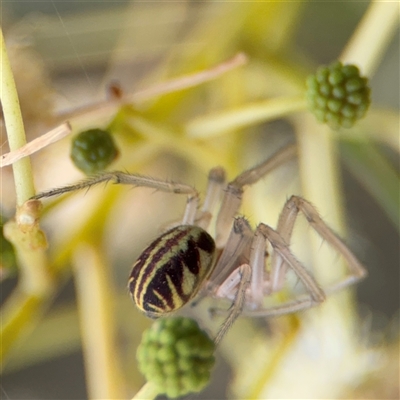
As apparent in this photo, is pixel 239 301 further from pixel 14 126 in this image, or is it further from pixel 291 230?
pixel 14 126

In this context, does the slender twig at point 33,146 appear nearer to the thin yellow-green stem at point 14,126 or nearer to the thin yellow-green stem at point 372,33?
the thin yellow-green stem at point 14,126

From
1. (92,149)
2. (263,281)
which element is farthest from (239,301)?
(92,149)

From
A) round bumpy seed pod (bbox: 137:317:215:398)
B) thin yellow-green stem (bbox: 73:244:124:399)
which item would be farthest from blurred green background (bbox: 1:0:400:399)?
round bumpy seed pod (bbox: 137:317:215:398)

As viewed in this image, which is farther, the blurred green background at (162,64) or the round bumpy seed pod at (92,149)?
the blurred green background at (162,64)

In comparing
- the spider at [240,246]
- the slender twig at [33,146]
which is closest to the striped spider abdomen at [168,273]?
the spider at [240,246]

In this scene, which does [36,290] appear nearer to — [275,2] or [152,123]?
[152,123]

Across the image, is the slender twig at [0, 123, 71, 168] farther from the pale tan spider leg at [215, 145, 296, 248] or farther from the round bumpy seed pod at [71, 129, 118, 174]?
the pale tan spider leg at [215, 145, 296, 248]

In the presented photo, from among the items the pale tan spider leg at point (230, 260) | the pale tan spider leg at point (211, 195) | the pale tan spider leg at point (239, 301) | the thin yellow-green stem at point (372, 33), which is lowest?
the pale tan spider leg at point (239, 301)
